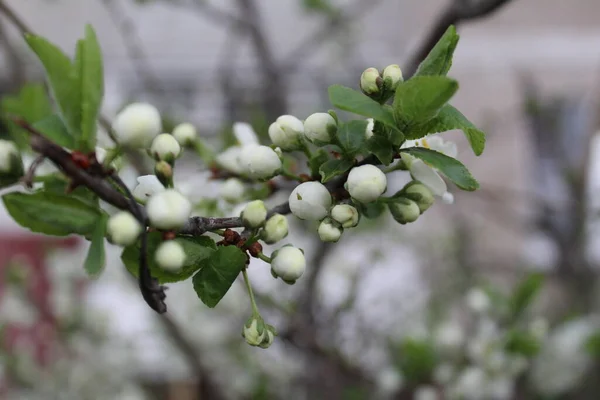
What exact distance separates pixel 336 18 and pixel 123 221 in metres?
1.73

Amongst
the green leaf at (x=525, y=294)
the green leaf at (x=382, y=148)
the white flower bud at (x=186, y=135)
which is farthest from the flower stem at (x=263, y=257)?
the green leaf at (x=525, y=294)

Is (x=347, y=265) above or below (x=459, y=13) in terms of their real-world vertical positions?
below

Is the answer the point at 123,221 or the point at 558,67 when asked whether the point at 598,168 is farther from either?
the point at 123,221

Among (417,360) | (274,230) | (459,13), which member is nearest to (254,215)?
(274,230)

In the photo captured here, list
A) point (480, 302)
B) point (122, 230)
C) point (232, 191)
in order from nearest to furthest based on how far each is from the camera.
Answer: point (122, 230), point (232, 191), point (480, 302)

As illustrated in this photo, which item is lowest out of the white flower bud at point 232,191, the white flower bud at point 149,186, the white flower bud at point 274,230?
the white flower bud at point 149,186

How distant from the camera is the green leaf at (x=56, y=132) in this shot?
345 mm

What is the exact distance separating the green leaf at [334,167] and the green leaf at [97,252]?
15cm

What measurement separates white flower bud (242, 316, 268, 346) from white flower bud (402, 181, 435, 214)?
145mm

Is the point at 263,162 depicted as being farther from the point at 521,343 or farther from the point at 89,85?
the point at 521,343

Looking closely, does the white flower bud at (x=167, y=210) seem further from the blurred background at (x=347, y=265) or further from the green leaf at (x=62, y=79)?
the blurred background at (x=347, y=265)

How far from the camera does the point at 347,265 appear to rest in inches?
76.2

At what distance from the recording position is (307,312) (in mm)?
1216

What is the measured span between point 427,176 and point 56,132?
10.0 inches
